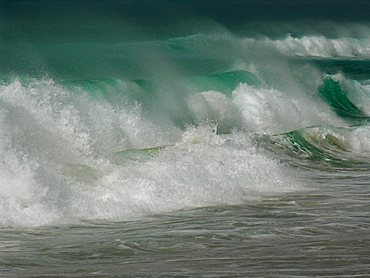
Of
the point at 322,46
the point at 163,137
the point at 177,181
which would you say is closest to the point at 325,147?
the point at 163,137

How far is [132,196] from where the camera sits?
44.4 ft

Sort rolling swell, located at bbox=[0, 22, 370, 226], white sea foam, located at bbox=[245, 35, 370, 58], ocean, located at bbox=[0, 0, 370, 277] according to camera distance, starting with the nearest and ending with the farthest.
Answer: ocean, located at bbox=[0, 0, 370, 277], rolling swell, located at bbox=[0, 22, 370, 226], white sea foam, located at bbox=[245, 35, 370, 58]

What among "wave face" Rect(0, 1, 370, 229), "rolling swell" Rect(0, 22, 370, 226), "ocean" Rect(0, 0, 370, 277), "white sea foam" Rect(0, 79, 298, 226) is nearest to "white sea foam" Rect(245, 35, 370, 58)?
"wave face" Rect(0, 1, 370, 229)

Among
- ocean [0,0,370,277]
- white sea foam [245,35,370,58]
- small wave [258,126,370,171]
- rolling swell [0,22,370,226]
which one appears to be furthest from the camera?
white sea foam [245,35,370,58]

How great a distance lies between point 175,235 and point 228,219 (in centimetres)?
135

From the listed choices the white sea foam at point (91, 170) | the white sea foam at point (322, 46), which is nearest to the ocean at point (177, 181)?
the white sea foam at point (91, 170)

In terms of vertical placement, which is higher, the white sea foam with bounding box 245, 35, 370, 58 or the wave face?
the white sea foam with bounding box 245, 35, 370, 58

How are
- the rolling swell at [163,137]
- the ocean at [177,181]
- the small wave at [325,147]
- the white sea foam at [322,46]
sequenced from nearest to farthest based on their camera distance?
the ocean at [177,181] < the rolling swell at [163,137] < the small wave at [325,147] < the white sea foam at [322,46]

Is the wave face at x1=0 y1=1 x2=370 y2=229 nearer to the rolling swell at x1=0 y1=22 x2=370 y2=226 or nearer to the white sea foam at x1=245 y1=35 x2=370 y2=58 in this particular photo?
the rolling swell at x1=0 y1=22 x2=370 y2=226

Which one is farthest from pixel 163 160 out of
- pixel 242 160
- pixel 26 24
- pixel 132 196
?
pixel 26 24

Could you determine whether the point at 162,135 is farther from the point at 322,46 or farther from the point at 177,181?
the point at 322,46

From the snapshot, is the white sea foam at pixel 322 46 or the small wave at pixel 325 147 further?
the white sea foam at pixel 322 46

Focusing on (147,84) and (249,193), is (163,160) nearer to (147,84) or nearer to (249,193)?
(249,193)

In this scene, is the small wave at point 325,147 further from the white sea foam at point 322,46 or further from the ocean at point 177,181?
the white sea foam at point 322,46
